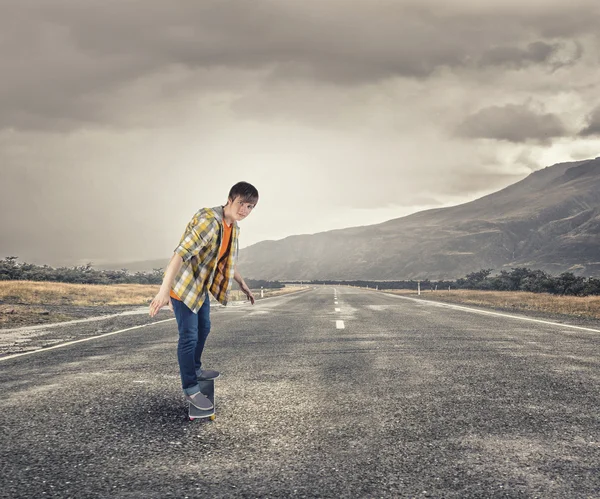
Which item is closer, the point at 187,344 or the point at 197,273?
the point at 187,344

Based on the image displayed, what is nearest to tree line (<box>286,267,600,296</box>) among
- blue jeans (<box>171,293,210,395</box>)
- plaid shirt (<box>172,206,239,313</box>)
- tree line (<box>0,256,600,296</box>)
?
tree line (<box>0,256,600,296</box>)

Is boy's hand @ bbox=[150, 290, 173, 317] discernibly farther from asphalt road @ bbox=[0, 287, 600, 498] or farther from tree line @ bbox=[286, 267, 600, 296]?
tree line @ bbox=[286, 267, 600, 296]

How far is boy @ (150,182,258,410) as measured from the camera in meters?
3.84

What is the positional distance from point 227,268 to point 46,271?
46850mm

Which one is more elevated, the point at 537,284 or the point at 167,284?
the point at 167,284

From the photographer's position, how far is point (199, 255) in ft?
13.2

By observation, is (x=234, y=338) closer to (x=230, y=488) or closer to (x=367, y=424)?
(x=367, y=424)

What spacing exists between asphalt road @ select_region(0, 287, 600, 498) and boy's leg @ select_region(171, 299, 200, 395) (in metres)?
0.27

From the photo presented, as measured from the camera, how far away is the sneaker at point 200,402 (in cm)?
373

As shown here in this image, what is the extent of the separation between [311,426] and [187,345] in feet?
3.85

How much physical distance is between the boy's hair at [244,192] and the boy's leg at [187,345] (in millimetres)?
995

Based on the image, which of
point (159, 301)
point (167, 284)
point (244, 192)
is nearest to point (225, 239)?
point (244, 192)

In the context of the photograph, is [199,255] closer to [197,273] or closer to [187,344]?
[197,273]

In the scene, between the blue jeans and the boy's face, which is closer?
the blue jeans
